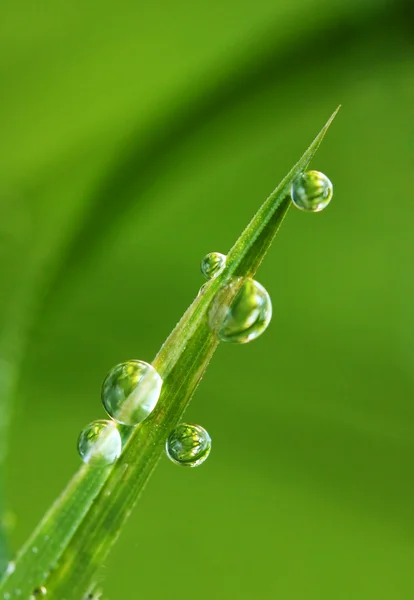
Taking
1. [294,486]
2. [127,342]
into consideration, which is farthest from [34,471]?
[294,486]

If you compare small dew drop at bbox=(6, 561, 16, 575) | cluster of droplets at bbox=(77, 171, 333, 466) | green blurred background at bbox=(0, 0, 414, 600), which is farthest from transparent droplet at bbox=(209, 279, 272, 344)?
green blurred background at bbox=(0, 0, 414, 600)

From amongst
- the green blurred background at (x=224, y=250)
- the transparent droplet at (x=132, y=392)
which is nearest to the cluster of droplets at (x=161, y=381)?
the transparent droplet at (x=132, y=392)

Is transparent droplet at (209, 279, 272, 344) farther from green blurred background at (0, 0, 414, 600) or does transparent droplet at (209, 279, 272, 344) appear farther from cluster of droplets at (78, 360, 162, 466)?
green blurred background at (0, 0, 414, 600)

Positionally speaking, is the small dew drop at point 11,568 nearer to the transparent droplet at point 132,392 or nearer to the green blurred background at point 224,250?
the transparent droplet at point 132,392

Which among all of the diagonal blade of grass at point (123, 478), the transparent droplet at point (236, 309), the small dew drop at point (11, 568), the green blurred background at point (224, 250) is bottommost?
the small dew drop at point (11, 568)

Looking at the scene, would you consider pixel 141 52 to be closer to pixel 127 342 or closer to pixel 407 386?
pixel 127 342

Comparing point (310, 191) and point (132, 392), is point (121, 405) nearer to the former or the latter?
point (132, 392)

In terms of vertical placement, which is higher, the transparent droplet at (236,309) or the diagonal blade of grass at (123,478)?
the transparent droplet at (236,309)
